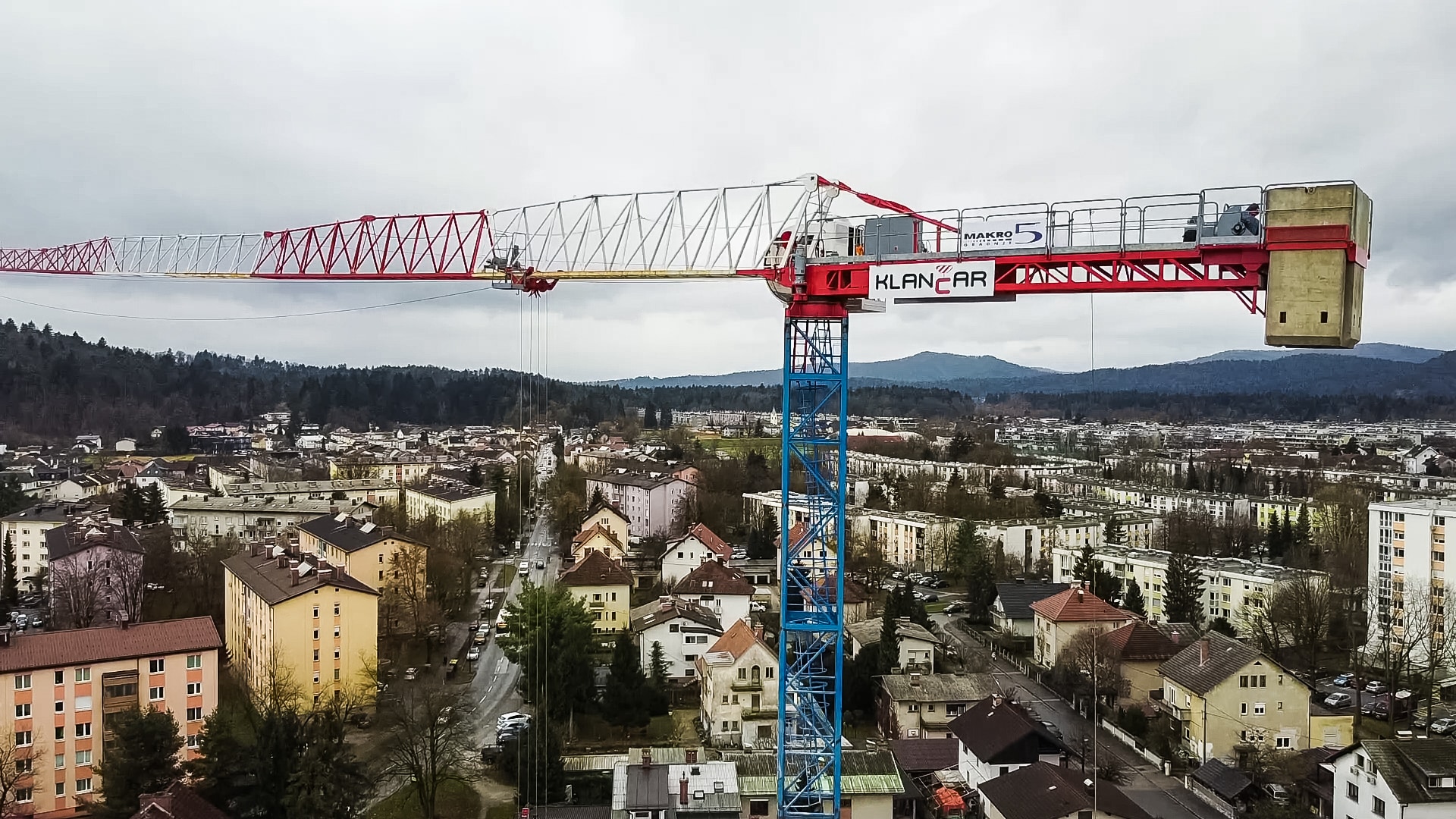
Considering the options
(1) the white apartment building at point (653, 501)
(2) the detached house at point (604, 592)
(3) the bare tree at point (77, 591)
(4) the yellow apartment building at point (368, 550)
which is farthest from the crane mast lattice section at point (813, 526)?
(1) the white apartment building at point (653, 501)

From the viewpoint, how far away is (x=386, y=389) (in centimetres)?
8838

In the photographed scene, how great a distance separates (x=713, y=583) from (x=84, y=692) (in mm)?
12371

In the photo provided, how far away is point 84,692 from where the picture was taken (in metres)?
14.5

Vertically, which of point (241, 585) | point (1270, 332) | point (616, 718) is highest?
point (1270, 332)

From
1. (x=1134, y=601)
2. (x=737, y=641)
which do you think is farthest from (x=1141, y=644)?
(x=737, y=641)

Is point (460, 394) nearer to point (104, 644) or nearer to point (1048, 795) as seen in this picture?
point (104, 644)

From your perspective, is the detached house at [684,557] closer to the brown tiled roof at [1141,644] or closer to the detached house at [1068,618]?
the detached house at [1068,618]

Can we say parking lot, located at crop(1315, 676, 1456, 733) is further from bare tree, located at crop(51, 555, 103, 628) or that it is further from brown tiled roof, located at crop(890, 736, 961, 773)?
bare tree, located at crop(51, 555, 103, 628)

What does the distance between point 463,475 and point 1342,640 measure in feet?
111

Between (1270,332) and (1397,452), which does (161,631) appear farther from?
(1397,452)

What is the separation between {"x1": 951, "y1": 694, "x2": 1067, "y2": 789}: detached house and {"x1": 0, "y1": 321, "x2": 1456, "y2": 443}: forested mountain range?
2401 cm

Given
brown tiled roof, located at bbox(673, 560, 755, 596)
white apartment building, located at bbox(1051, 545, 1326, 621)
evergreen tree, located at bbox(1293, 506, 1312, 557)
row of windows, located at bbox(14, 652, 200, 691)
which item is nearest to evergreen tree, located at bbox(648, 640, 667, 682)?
brown tiled roof, located at bbox(673, 560, 755, 596)

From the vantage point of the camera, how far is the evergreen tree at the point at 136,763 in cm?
1180

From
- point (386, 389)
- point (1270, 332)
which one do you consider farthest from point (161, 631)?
point (386, 389)
